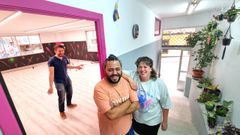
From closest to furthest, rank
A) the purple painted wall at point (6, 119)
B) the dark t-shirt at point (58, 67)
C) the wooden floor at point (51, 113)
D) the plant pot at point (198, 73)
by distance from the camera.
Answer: the purple painted wall at point (6, 119) < the dark t-shirt at point (58, 67) < the wooden floor at point (51, 113) < the plant pot at point (198, 73)

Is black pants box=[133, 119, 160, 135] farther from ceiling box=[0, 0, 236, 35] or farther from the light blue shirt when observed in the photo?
ceiling box=[0, 0, 236, 35]

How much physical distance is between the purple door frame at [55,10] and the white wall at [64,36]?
22.9ft

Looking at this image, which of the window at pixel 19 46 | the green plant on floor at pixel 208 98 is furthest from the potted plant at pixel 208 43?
the window at pixel 19 46

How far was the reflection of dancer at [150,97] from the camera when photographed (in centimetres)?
135

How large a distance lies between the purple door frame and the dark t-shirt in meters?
0.98

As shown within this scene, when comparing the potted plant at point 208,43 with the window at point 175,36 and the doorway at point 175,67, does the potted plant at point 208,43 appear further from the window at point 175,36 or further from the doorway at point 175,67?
the doorway at point 175,67

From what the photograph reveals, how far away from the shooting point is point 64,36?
918 centimetres

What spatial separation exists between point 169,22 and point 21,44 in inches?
346

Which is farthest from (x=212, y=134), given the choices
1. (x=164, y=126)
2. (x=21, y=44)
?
(x=21, y=44)

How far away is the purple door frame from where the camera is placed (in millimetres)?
779

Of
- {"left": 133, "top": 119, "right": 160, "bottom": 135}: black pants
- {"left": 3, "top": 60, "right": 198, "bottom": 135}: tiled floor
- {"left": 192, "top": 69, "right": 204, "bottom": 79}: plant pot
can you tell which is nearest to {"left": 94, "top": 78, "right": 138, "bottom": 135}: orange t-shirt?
{"left": 133, "top": 119, "right": 160, "bottom": 135}: black pants

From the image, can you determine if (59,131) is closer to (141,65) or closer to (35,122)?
(35,122)

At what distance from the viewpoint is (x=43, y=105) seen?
308 cm

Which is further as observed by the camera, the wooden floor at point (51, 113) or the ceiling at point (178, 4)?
the ceiling at point (178, 4)
